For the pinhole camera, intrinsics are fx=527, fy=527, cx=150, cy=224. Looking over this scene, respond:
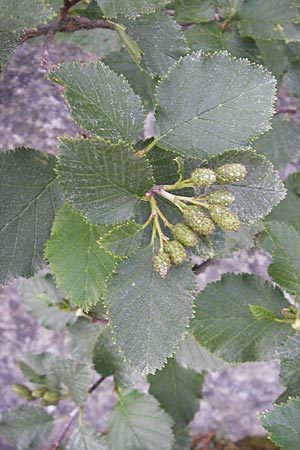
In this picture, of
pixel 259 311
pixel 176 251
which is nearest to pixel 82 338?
pixel 259 311

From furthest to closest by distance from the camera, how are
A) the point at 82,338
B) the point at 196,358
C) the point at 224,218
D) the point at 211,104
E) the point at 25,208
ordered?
the point at 82,338, the point at 196,358, the point at 25,208, the point at 211,104, the point at 224,218

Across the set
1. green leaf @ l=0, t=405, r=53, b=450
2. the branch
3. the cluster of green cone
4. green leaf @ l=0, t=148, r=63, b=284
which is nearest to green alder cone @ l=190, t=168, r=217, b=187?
the cluster of green cone

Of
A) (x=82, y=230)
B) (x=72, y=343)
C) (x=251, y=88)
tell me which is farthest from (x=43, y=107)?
(x=251, y=88)

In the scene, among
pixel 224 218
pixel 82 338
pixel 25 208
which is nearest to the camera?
pixel 224 218

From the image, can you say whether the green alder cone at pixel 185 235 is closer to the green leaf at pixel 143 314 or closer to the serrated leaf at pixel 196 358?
the green leaf at pixel 143 314

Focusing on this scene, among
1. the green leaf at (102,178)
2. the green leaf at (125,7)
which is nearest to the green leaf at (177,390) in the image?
the green leaf at (102,178)

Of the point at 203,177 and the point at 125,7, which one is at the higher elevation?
the point at 125,7

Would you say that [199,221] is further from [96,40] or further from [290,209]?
[96,40]
